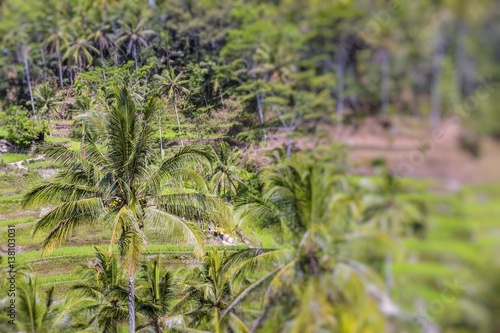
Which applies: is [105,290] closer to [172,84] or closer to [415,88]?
[172,84]

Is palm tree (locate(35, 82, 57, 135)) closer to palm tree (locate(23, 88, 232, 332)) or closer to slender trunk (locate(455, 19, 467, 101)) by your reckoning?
palm tree (locate(23, 88, 232, 332))

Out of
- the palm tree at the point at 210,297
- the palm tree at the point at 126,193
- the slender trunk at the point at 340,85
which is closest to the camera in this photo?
the slender trunk at the point at 340,85

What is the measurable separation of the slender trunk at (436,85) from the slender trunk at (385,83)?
0.43 meters

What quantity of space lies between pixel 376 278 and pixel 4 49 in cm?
662

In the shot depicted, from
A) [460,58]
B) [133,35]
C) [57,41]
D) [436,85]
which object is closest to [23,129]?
[57,41]

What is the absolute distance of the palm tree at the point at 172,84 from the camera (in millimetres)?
5637

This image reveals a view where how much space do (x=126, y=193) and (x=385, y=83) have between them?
302 centimetres

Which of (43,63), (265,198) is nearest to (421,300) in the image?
(265,198)

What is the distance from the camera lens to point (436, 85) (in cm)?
332

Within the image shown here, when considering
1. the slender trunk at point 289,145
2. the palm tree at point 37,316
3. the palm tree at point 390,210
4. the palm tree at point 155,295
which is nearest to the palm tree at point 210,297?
the palm tree at point 155,295

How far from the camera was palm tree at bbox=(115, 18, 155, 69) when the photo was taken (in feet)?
19.0

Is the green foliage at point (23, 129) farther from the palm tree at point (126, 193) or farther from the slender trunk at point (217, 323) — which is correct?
the slender trunk at point (217, 323)

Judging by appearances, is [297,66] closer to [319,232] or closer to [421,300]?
[319,232]

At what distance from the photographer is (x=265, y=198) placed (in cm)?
475
